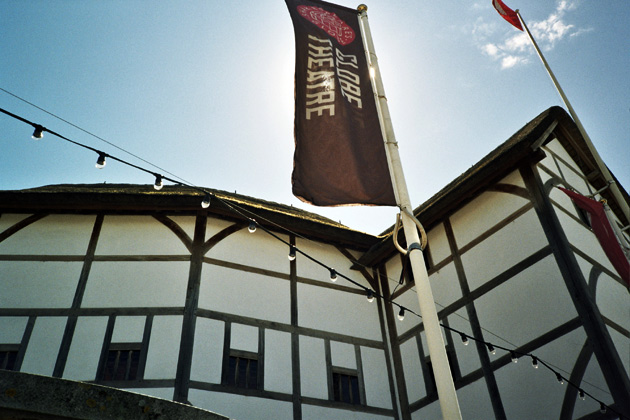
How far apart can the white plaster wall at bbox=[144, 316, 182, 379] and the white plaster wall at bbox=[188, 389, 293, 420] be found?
695 mm

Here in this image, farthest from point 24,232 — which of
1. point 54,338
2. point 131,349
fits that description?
point 131,349

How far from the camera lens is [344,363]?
41.4 feet

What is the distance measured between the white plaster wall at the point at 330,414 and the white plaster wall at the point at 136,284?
11.5 feet

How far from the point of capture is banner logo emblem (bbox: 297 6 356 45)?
748 centimetres

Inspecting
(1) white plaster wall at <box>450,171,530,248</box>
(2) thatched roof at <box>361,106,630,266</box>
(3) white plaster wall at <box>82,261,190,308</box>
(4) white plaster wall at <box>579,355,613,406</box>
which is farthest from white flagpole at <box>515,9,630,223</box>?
(3) white plaster wall at <box>82,261,190,308</box>

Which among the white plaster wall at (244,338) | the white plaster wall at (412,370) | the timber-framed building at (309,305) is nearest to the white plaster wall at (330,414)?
the timber-framed building at (309,305)

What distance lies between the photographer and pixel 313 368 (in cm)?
1207

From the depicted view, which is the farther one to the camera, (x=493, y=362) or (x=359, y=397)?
(x=359, y=397)

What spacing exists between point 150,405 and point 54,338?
8372 millimetres

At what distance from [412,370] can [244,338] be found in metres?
4.10

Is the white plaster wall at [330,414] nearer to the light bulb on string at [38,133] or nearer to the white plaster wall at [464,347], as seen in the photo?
the white plaster wall at [464,347]

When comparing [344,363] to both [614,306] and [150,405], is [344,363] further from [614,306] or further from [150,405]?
[150,405]

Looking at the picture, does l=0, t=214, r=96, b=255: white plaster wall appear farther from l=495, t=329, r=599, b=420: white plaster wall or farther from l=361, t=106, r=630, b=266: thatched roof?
l=495, t=329, r=599, b=420: white plaster wall

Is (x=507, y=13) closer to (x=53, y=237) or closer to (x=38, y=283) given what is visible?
(x=53, y=237)
